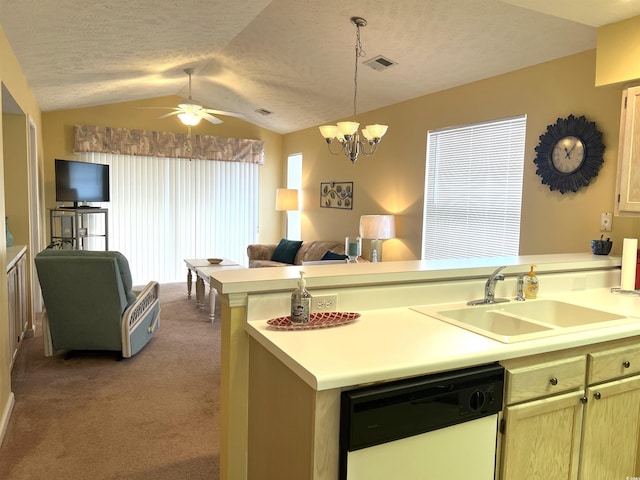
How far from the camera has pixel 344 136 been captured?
3.73 metres

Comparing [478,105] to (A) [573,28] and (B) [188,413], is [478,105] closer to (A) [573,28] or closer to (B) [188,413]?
(A) [573,28]

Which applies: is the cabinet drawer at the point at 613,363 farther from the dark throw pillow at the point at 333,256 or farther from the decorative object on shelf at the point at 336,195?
the decorative object on shelf at the point at 336,195

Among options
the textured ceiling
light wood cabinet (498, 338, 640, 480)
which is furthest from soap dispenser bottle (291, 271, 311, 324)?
the textured ceiling

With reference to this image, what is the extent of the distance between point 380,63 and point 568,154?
186cm

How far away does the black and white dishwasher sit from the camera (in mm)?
1370

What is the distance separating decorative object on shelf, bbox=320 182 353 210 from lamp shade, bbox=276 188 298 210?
1.95 feet

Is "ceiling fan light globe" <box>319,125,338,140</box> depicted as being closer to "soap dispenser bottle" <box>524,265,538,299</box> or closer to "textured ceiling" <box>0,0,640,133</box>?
"textured ceiling" <box>0,0,640,133</box>

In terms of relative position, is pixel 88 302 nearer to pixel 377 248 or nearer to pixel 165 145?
pixel 377 248

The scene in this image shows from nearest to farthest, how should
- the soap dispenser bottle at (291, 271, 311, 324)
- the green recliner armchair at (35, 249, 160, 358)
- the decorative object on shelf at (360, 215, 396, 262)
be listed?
the soap dispenser bottle at (291, 271, 311, 324) → the green recliner armchair at (35, 249, 160, 358) → the decorative object on shelf at (360, 215, 396, 262)

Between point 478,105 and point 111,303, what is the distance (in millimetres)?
3605

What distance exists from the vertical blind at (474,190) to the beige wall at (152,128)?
3.88 metres

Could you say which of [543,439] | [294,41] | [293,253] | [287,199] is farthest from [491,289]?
[287,199]

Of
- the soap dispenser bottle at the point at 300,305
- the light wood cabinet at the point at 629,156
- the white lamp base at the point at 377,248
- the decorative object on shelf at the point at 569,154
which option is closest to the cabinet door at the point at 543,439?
the soap dispenser bottle at the point at 300,305

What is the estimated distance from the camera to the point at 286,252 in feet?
22.9
